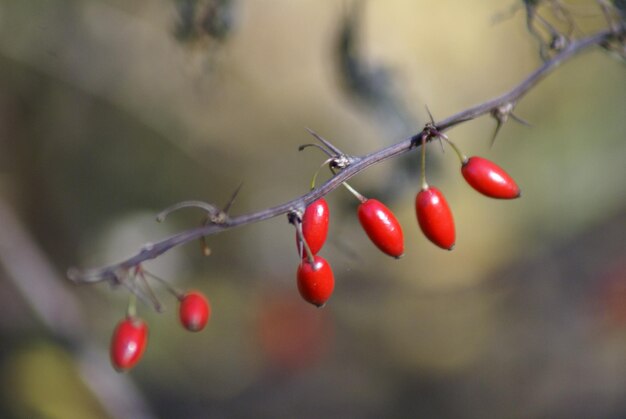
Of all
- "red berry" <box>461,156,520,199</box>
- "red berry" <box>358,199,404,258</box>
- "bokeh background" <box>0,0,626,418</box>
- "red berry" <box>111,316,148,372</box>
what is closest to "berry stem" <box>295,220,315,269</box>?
"red berry" <box>358,199,404,258</box>

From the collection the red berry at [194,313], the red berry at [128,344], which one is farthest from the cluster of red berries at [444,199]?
the red berry at [128,344]

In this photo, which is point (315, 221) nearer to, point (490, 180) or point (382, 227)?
point (382, 227)

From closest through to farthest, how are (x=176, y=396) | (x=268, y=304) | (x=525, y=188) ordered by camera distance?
1. (x=176, y=396)
2. (x=268, y=304)
3. (x=525, y=188)

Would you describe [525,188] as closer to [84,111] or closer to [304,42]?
[304,42]

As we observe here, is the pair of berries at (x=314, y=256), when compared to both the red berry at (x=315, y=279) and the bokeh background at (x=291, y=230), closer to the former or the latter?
the red berry at (x=315, y=279)

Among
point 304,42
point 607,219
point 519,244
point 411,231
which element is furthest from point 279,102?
point 607,219

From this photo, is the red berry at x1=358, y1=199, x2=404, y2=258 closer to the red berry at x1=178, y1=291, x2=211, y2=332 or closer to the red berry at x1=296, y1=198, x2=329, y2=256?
the red berry at x1=296, y1=198, x2=329, y2=256

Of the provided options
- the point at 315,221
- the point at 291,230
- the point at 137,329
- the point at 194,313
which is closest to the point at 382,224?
the point at 315,221
